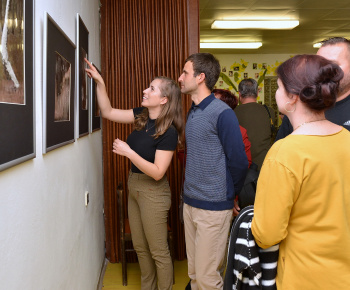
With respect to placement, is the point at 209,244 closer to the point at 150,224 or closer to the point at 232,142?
the point at 150,224

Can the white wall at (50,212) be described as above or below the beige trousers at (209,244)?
above

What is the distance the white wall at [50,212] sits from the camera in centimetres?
99

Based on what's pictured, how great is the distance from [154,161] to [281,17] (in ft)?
13.6

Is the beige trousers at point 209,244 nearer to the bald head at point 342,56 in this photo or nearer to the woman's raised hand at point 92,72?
the bald head at point 342,56

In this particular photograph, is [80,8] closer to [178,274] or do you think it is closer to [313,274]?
[313,274]

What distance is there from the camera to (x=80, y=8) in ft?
7.17

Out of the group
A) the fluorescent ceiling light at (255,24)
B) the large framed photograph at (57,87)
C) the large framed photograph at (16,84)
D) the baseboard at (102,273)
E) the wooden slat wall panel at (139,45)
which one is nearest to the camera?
the large framed photograph at (16,84)

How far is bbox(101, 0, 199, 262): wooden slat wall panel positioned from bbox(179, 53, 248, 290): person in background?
1055mm

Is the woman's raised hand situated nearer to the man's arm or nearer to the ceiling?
A: the man's arm

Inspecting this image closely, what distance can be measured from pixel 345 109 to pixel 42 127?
4.30 ft

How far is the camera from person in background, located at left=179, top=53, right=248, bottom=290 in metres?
2.09

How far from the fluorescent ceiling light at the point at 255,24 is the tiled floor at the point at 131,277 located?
12.8ft

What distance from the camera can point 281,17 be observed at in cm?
552

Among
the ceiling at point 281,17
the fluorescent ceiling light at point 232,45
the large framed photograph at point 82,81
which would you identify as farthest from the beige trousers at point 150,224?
the fluorescent ceiling light at point 232,45
